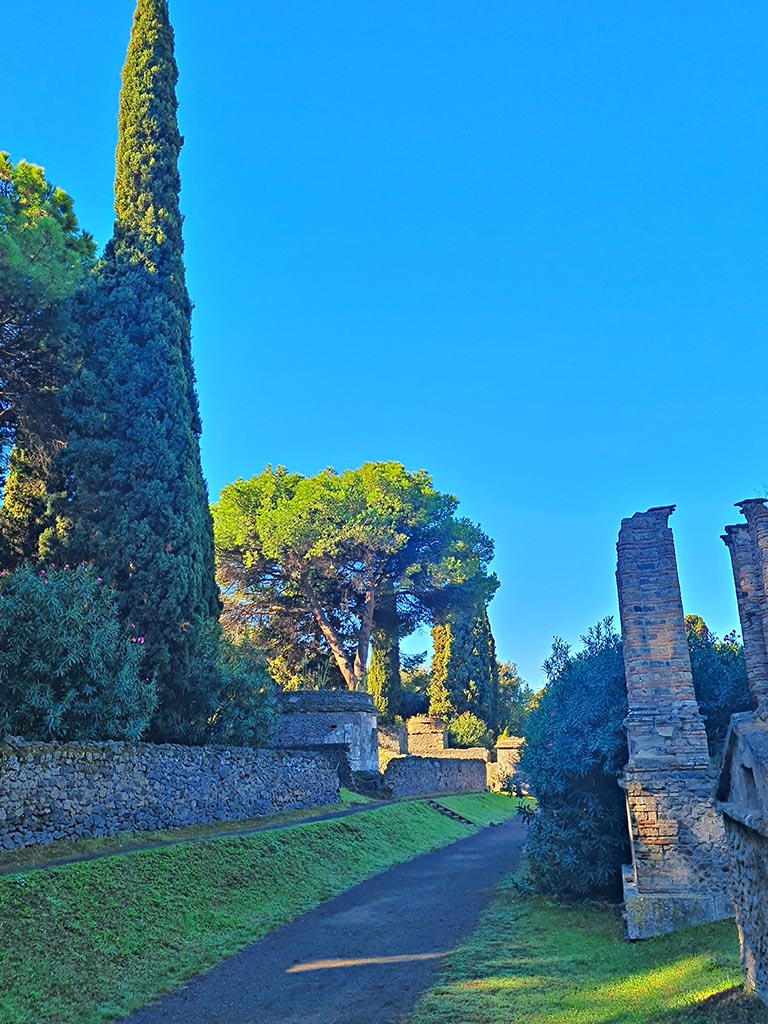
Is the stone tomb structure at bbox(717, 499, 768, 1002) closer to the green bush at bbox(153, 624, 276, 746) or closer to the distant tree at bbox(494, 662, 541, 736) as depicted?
the green bush at bbox(153, 624, 276, 746)

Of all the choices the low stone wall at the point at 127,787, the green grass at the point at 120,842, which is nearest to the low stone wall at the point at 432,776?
the low stone wall at the point at 127,787

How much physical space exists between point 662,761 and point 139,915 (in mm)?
6119

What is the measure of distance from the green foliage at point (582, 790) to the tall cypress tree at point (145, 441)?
819 cm

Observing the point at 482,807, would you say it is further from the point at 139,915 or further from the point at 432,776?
the point at 139,915

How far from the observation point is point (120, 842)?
452 inches

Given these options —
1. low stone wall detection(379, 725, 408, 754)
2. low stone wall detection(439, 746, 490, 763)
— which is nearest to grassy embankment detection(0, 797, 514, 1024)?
low stone wall detection(439, 746, 490, 763)

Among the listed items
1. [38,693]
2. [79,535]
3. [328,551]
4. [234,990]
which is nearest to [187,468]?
[79,535]

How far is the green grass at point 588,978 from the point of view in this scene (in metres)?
5.41

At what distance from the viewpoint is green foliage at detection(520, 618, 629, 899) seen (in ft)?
34.0

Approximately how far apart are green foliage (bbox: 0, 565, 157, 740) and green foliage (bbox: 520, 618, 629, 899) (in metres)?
6.64

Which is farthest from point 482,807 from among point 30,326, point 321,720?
point 30,326

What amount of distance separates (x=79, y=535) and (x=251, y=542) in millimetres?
21131

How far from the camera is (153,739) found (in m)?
16.1

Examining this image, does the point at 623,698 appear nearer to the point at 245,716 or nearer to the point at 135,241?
the point at 245,716
